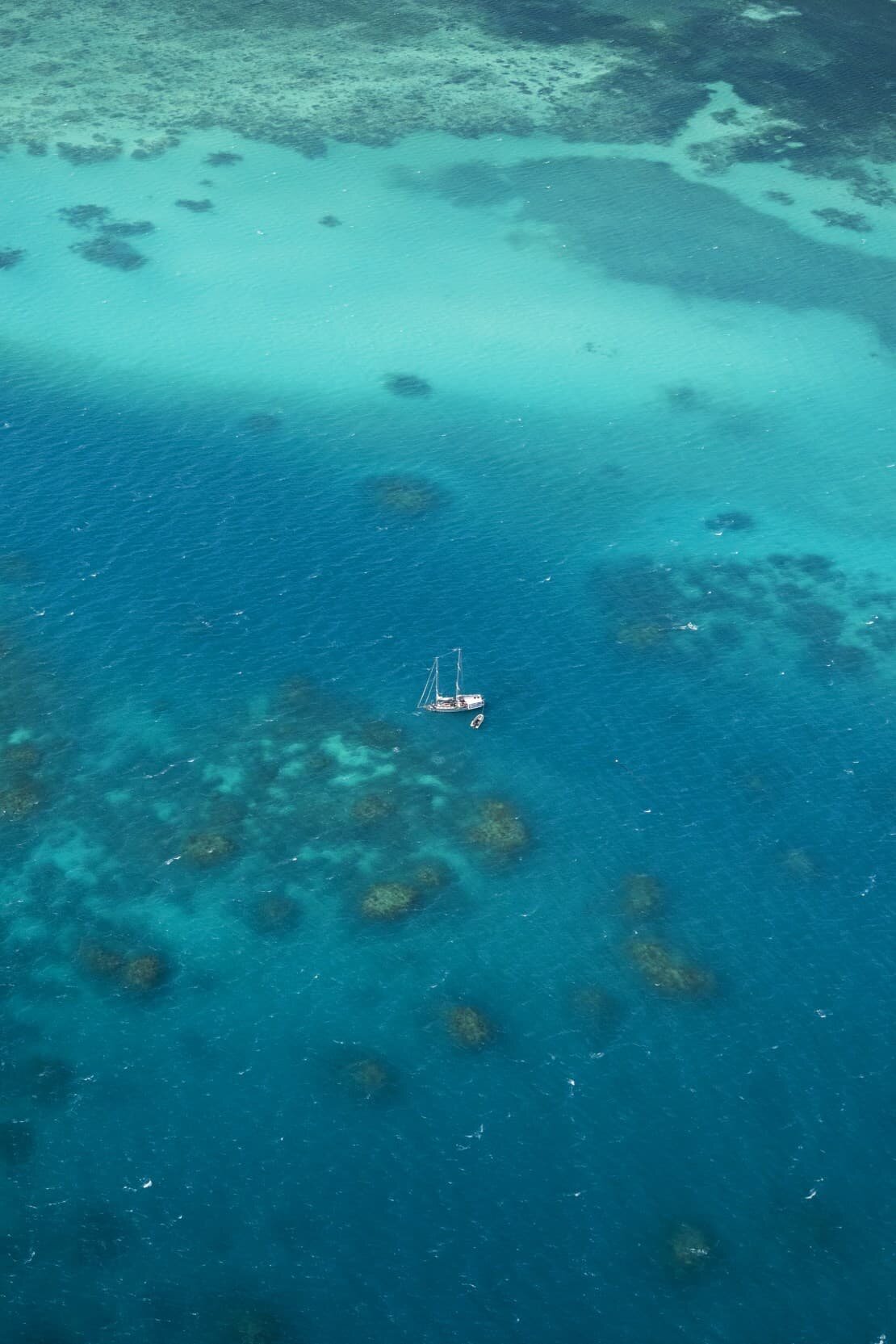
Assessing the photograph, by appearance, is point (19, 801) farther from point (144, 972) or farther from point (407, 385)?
point (407, 385)

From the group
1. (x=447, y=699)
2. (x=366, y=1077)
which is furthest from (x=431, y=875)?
(x=447, y=699)

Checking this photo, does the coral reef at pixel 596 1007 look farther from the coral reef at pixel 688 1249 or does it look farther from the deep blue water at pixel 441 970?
the coral reef at pixel 688 1249

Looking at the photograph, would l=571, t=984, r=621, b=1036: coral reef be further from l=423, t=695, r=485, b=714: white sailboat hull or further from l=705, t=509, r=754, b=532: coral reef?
l=705, t=509, r=754, b=532: coral reef

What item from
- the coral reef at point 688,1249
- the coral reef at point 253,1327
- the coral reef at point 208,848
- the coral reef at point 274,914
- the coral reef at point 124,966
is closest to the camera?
the coral reef at point 253,1327

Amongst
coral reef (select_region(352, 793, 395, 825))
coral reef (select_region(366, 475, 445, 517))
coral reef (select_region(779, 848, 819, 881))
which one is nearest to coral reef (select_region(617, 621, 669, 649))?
coral reef (select_region(366, 475, 445, 517))

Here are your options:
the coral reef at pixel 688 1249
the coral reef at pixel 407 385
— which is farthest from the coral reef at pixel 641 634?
the coral reef at pixel 688 1249

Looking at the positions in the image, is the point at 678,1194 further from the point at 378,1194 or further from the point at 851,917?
the point at 851,917
